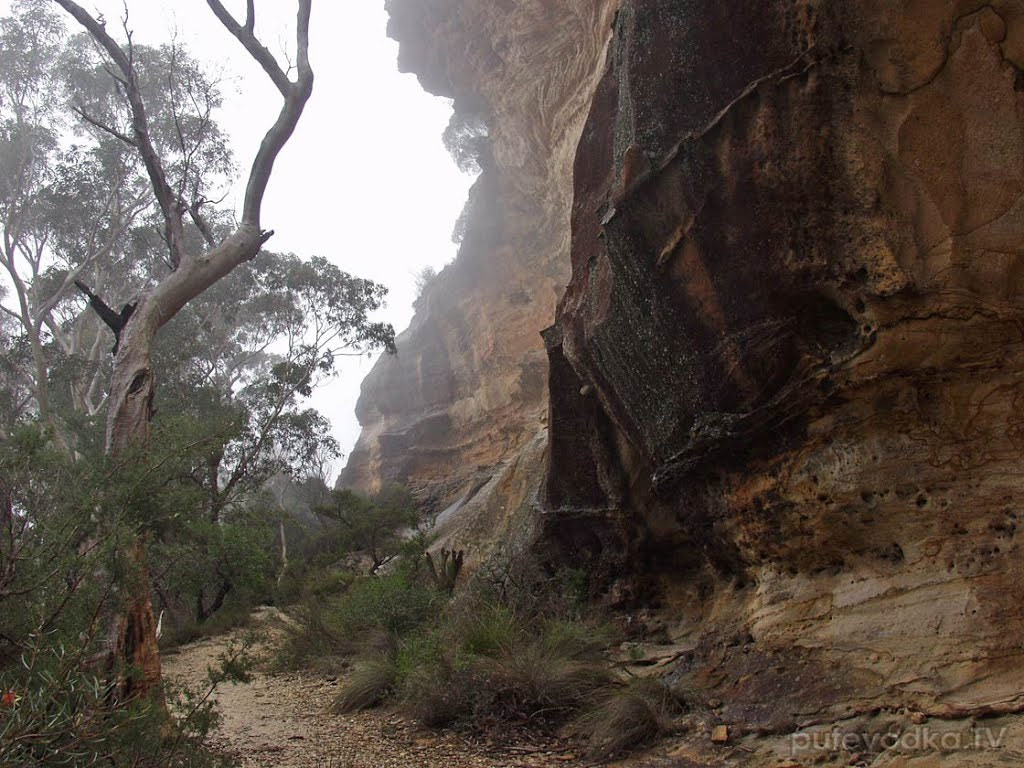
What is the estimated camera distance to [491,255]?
25.6 meters

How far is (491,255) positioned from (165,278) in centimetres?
2033

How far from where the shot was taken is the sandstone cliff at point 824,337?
3.88 metres

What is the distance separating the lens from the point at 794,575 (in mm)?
4840

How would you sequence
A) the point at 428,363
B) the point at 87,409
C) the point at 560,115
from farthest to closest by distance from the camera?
the point at 428,363 < the point at 560,115 < the point at 87,409

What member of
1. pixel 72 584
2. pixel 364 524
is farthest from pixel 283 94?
pixel 364 524

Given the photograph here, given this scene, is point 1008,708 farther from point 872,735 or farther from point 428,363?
point 428,363

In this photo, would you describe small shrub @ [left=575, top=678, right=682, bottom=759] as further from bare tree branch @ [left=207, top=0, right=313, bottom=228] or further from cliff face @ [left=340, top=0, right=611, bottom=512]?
cliff face @ [left=340, top=0, right=611, bottom=512]

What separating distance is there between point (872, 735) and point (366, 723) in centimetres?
364

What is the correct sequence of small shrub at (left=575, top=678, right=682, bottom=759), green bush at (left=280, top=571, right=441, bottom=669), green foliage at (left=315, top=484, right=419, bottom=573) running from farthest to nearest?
green foliage at (left=315, top=484, right=419, bottom=573) → green bush at (left=280, top=571, right=441, bottom=669) → small shrub at (left=575, top=678, right=682, bottom=759)

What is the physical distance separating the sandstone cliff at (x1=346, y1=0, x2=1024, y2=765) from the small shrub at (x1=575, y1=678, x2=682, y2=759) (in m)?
0.29

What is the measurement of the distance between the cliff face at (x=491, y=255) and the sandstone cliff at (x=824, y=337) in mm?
13331

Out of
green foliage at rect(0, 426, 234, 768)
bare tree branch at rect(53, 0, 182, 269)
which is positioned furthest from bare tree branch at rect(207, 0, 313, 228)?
green foliage at rect(0, 426, 234, 768)

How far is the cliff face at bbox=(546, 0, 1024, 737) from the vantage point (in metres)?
3.88

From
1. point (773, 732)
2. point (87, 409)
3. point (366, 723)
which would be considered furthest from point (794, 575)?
point (87, 409)
